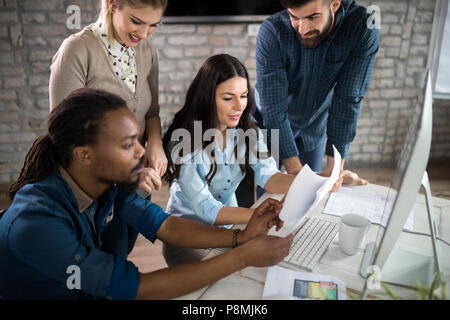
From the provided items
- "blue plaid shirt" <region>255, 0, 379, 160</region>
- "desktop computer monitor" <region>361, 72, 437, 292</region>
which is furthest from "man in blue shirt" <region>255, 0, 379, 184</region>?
"desktop computer monitor" <region>361, 72, 437, 292</region>

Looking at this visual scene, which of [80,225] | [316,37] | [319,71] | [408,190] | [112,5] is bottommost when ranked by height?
[80,225]

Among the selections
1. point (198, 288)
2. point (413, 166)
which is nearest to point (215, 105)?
point (198, 288)

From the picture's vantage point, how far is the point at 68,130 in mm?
965

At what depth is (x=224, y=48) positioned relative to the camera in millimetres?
3186

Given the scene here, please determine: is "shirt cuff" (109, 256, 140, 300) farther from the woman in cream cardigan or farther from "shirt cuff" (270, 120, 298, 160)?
"shirt cuff" (270, 120, 298, 160)

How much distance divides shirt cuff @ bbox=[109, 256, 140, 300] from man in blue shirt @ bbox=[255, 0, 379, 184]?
1.05 meters

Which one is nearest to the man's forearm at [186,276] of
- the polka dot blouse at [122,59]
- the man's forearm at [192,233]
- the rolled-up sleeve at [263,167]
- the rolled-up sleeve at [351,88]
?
the man's forearm at [192,233]

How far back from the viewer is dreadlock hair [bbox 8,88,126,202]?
955 millimetres

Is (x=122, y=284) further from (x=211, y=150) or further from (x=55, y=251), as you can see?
(x=211, y=150)

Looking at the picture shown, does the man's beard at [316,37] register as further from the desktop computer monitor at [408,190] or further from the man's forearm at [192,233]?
the man's forearm at [192,233]

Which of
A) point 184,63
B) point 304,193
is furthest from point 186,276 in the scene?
point 184,63

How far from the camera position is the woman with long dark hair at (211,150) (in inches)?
56.2

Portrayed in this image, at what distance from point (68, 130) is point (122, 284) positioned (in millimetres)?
412
